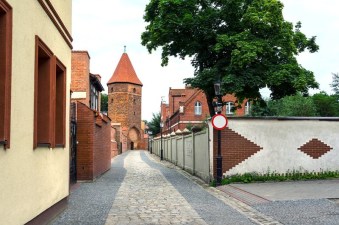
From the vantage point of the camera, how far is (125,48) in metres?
102

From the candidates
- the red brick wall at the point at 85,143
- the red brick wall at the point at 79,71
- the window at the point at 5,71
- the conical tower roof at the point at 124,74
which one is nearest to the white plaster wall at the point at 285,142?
the red brick wall at the point at 85,143

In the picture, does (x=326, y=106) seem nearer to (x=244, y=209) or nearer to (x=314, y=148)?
(x=314, y=148)

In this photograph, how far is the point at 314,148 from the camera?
15945mm

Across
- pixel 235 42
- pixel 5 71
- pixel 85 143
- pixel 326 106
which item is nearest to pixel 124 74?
pixel 326 106

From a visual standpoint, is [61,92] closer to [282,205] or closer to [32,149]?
[32,149]

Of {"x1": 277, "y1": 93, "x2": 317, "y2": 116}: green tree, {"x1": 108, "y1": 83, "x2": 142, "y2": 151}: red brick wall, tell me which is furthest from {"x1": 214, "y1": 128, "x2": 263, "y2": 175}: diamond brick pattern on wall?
{"x1": 108, "y1": 83, "x2": 142, "y2": 151}: red brick wall

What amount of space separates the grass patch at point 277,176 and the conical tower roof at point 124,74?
78788mm

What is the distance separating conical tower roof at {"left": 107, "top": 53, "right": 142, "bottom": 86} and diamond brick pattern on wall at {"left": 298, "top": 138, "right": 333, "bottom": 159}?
78.6 m

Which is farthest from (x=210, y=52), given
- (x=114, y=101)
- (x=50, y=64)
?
(x=114, y=101)

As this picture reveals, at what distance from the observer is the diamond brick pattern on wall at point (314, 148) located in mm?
15906

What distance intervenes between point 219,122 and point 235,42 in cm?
640

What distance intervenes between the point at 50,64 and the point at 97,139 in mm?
10197

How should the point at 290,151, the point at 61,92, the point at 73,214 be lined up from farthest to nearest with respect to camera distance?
1. the point at 290,151
2. the point at 61,92
3. the point at 73,214

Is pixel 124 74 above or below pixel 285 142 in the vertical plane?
above
